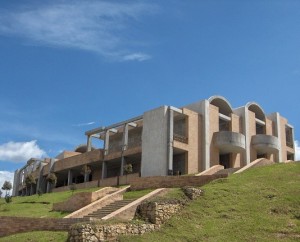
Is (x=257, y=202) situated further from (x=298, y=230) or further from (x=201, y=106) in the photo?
(x=201, y=106)

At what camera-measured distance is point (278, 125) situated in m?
49.0

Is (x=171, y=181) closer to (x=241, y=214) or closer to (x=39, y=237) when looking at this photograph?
(x=241, y=214)

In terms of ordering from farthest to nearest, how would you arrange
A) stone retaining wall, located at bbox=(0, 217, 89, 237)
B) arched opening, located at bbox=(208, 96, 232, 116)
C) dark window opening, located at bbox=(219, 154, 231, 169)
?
dark window opening, located at bbox=(219, 154, 231, 169), arched opening, located at bbox=(208, 96, 232, 116), stone retaining wall, located at bbox=(0, 217, 89, 237)

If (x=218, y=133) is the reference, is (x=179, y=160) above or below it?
below

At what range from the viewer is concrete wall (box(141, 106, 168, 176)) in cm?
3719

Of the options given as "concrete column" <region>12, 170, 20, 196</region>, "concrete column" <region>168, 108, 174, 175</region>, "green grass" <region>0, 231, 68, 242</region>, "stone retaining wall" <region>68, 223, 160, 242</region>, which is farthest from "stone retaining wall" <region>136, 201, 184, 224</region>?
"concrete column" <region>12, 170, 20, 196</region>

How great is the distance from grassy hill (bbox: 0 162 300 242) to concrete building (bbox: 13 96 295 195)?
60.7 feet

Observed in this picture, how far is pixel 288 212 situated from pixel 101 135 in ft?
120

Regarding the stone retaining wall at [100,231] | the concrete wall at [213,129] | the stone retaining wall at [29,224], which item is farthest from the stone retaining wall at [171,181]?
the concrete wall at [213,129]

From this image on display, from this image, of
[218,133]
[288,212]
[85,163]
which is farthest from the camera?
[85,163]

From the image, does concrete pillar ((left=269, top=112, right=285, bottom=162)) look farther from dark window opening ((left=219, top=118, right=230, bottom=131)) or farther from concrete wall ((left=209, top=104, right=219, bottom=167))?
concrete wall ((left=209, top=104, right=219, bottom=167))

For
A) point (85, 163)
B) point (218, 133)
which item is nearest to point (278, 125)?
point (218, 133)

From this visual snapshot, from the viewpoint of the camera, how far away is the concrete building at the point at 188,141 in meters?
38.1

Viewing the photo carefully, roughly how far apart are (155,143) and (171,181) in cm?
1361
